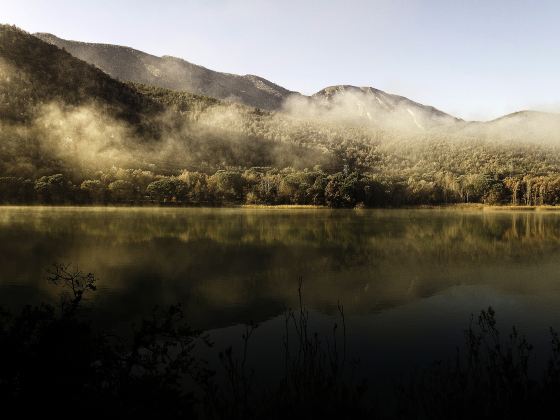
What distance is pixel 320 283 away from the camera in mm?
19266

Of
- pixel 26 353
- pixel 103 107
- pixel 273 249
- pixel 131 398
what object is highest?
pixel 103 107

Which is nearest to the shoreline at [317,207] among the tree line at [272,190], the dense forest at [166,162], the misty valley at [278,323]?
the tree line at [272,190]

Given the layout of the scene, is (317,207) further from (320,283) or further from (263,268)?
(320,283)

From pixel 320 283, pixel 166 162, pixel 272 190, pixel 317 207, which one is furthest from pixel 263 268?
pixel 166 162

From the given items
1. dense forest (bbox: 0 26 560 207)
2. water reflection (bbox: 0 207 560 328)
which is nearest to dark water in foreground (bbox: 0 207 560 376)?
water reflection (bbox: 0 207 560 328)

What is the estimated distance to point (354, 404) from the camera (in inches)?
250

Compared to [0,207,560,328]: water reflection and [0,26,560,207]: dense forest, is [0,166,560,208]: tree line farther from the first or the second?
[0,207,560,328]: water reflection

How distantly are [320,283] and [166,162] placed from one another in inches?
5447

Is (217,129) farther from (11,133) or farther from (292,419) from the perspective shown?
(292,419)

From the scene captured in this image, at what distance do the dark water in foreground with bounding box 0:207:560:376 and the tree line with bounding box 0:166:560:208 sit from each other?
6093 centimetres

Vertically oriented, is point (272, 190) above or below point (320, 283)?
above

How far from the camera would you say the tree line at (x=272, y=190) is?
302ft

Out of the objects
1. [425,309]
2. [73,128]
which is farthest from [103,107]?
[425,309]

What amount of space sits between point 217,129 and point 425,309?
188m
